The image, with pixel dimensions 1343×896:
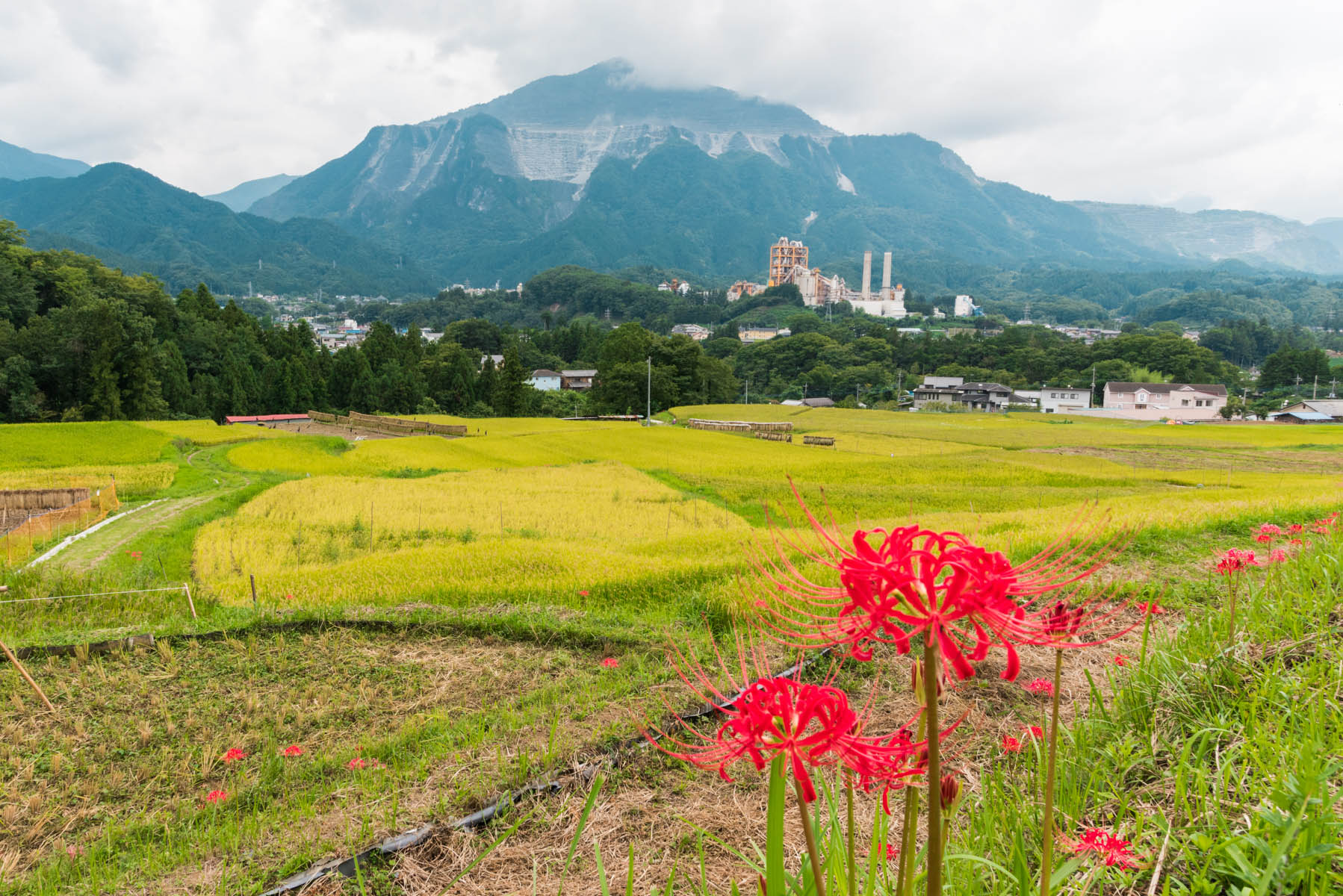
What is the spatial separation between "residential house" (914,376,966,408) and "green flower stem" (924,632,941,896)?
3368 inches

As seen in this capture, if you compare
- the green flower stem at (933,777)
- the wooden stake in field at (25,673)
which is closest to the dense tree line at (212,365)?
the wooden stake in field at (25,673)

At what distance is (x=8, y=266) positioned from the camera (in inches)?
1949

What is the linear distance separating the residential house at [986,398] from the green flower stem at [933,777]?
3429 inches

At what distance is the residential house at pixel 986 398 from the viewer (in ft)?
269

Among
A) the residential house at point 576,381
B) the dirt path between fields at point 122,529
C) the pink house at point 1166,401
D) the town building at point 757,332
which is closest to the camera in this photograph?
the dirt path between fields at point 122,529

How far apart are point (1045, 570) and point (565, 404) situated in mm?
78628

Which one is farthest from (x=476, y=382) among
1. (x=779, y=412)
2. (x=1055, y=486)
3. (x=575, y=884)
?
(x=575, y=884)

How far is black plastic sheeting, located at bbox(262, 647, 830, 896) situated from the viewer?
341 centimetres

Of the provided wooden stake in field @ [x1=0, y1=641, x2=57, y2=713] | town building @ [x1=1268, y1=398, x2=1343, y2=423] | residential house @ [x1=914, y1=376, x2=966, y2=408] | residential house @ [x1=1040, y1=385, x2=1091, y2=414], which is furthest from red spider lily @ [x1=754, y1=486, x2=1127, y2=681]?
residential house @ [x1=1040, y1=385, x2=1091, y2=414]

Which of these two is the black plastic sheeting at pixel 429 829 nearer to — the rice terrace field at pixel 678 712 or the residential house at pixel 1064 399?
the rice terrace field at pixel 678 712

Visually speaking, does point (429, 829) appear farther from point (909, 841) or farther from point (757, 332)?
point (757, 332)

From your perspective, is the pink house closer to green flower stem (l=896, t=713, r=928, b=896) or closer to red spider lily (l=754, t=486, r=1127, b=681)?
green flower stem (l=896, t=713, r=928, b=896)

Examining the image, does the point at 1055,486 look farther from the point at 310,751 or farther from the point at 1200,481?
the point at 310,751

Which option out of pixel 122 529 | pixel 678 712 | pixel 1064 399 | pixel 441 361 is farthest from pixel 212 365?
pixel 1064 399
